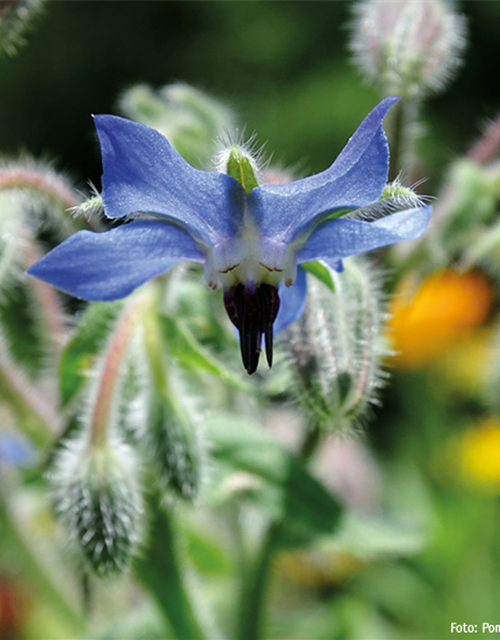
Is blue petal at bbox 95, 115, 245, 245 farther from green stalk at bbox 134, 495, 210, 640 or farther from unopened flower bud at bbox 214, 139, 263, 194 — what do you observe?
green stalk at bbox 134, 495, 210, 640

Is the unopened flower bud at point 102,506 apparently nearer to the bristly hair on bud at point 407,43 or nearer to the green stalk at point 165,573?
the green stalk at point 165,573

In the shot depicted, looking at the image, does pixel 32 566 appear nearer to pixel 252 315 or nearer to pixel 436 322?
pixel 252 315

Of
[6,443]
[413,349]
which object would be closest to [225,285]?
[6,443]

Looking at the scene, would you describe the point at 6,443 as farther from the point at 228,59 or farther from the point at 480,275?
the point at 228,59

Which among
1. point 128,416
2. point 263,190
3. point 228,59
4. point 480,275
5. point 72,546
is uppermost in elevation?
point 228,59

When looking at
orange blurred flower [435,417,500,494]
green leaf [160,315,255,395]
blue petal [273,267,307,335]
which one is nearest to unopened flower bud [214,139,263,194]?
blue petal [273,267,307,335]
